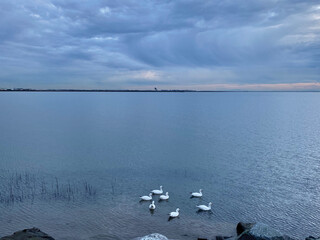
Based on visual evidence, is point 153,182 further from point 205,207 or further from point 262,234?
point 262,234

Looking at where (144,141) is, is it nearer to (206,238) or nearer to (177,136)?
(177,136)

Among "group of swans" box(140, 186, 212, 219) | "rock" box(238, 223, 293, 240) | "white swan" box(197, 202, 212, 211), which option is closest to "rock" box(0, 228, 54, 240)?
"rock" box(238, 223, 293, 240)

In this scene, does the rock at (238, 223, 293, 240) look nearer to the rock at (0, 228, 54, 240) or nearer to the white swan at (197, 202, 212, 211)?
the white swan at (197, 202, 212, 211)

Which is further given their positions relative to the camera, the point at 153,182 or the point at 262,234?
the point at 153,182

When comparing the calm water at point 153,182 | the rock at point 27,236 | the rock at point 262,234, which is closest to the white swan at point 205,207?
the calm water at point 153,182

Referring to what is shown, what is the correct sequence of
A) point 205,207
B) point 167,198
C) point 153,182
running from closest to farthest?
1. point 205,207
2. point 167,198
3. point 153,182

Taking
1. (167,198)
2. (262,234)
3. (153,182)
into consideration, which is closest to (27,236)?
(262,234)

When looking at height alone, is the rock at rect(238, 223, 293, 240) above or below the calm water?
above

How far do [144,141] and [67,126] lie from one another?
22158mm

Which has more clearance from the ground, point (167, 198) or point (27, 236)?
point (27, 236)

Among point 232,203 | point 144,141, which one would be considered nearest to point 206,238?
point 232,203

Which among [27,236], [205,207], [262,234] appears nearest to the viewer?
[262,234]

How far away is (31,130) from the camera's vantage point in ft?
191

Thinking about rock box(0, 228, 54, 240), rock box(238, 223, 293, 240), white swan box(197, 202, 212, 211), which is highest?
rock box(238, 223, 293, 240)
